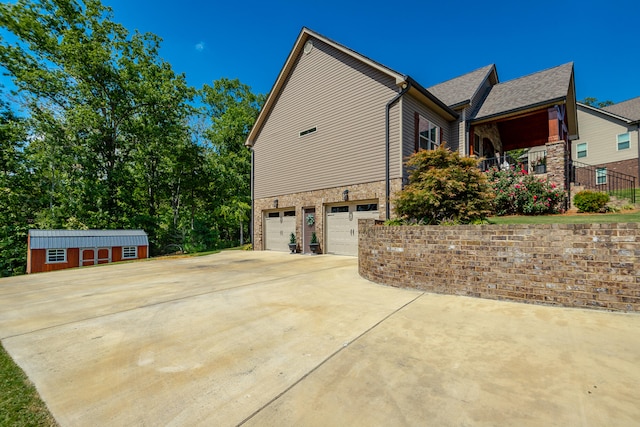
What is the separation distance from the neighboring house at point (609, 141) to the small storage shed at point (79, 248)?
91.9ft

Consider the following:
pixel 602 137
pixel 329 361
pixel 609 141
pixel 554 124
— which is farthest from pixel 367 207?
pixel 602 137

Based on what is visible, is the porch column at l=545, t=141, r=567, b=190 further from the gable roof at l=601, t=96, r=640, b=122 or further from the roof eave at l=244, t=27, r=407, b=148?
the gable roof at l=601, t=96, r=640, b=122

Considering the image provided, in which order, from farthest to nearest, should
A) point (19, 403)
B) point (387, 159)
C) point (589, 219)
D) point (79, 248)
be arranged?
point (79, 248) < point (387, 159) < point (589, 219) < point (19, 403)

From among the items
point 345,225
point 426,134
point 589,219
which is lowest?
point 345,225

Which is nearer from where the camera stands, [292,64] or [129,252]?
[292,64]

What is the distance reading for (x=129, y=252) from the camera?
17.3m

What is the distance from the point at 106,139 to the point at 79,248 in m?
8.27

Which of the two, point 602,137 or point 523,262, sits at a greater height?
point 602,137

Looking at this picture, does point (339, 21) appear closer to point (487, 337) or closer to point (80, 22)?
point (487, 337)

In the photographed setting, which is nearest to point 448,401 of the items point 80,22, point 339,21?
point 339,21

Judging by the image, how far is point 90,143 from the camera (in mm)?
18469

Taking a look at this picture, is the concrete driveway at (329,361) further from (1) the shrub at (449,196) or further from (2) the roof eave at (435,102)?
(2) the roof eave at (435,102)

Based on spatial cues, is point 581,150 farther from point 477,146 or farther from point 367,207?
point 367,207

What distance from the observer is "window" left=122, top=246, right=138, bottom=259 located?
1708 cm
